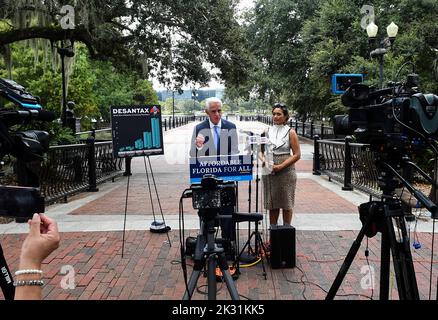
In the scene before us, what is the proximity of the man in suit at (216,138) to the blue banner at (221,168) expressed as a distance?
31.7 inches

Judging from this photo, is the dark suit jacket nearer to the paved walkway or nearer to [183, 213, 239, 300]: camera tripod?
the paved walkway

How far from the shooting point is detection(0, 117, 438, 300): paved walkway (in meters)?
3.71

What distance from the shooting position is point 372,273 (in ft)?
13.2

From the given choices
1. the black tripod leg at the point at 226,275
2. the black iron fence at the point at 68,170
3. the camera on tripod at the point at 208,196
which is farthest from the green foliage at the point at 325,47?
the black iron fence at the point at 68,170

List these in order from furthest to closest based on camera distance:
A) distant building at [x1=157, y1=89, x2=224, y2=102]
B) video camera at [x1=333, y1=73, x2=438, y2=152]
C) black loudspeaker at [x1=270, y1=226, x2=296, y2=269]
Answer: distant building at [x1=157, y1=89, x2=224, y2=102], black loudspeaker at [x1=270, y1=226, x2=296, y2=269], video camera at [x1=333, y1=73, x2=438, y2=152]

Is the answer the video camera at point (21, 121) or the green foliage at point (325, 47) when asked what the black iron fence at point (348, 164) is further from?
the video camera at point (21, 121)

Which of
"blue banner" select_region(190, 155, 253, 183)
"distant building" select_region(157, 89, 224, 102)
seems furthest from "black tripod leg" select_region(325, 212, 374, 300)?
"distant building" select_region(157, 89, 224, 102)

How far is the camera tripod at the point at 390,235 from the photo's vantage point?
242cm

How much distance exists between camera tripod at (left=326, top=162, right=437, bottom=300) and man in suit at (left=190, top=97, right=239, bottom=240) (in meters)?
1.75

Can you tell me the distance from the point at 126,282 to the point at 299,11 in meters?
21.5

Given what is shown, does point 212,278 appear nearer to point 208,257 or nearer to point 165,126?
point 208,257

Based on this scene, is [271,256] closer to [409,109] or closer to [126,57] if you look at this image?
[409,109]
